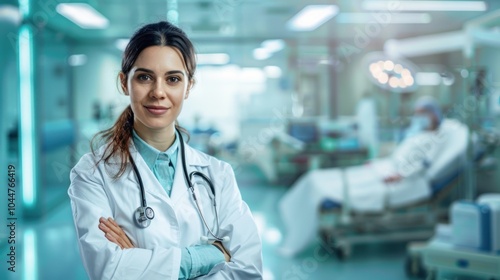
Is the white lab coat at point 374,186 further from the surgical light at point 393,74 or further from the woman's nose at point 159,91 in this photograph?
the woman's nose at point 159,91

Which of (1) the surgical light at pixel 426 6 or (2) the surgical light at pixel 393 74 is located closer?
(2) the surgical light at pixel 393 74

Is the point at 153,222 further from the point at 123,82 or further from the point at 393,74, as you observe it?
the point at 393,74

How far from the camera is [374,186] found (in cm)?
398

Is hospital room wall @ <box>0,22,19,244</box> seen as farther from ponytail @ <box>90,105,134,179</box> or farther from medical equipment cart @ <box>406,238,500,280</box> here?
medical equipment cart @ <box>406,238,500,280</box>

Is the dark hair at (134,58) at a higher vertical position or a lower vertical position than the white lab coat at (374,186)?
higher

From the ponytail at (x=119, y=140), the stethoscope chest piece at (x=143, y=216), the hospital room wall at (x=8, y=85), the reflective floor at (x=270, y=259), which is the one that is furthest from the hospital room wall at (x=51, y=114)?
the stethoscope chest piece at (x=143, y=216)

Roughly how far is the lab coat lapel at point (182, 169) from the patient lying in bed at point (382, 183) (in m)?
2.85

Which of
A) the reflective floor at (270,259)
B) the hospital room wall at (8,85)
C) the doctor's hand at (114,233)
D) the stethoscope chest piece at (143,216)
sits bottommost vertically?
the reflective floor at (270,259)

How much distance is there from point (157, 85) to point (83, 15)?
446cm

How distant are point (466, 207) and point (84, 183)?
245 centimetres

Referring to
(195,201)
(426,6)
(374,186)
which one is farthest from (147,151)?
(426,6)

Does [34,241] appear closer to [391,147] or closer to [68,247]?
[68,247]

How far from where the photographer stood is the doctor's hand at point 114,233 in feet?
3.20

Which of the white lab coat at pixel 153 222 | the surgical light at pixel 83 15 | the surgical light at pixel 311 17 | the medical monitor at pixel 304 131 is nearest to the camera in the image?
the white lab coat at pixel 153 222
